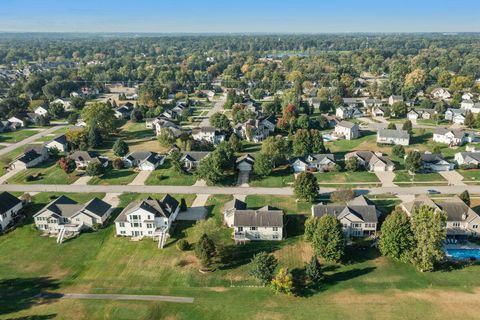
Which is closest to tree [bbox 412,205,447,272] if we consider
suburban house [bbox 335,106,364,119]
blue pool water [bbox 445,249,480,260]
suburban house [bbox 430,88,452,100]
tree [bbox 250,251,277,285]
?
blue pool water [bbox 445,249,480,260]

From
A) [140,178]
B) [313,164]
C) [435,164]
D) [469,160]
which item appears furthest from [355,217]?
[140,178]

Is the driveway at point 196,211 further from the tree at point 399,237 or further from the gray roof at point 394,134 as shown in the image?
the gray roof at point 394,134

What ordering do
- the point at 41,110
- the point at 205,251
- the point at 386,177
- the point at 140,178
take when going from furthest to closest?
1. the point at 41,110
2. the point at 140,178
3. the point at 386,177
4. the point at 205,251

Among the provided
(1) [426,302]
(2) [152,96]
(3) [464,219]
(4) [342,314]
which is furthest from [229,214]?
(2) [152,96]

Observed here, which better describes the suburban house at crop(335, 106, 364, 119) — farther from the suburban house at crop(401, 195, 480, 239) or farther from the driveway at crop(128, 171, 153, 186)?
the suburban house at crop(401, 195, 480, 239)

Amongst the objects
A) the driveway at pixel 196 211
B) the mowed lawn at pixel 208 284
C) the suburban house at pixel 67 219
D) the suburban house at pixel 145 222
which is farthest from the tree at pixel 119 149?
the mowed lawn at pixel 208 284

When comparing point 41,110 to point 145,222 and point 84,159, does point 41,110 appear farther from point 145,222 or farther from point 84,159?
point 145,222
